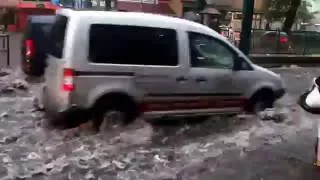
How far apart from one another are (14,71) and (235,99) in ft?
24.8

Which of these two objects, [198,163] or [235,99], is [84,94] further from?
[235,99]

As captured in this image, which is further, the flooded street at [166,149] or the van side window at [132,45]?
the van side window at [132,45]

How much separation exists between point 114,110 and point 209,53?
74.1 inches

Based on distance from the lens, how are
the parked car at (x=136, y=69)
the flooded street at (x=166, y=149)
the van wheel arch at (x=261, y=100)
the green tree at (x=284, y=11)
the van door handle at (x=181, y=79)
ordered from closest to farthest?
the flooded street at (x=166, y=149) < the parked car at (x=136, y=69) < the van door handle at (x=181, y=79) < the van wheel arch at (x=261, y=100) < the green tree at (x=284, y=11)

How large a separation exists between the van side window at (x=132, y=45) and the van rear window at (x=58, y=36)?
1.50 ft

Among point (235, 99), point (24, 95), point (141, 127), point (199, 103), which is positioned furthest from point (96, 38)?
point (24, 95)

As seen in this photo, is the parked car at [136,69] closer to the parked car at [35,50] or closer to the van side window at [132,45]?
the van side window at [132,45]

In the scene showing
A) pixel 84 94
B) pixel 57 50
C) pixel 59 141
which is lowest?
pixel 59 141

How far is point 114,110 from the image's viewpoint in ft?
27.7

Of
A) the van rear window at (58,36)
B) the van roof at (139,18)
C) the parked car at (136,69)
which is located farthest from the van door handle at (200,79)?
the van rear window at (58,36)

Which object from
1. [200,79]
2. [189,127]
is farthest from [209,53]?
[189,127]

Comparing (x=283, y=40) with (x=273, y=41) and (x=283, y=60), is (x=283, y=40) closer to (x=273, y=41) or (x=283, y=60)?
(x=273, y=41)

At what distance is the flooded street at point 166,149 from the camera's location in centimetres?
644

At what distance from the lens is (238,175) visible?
623cm
